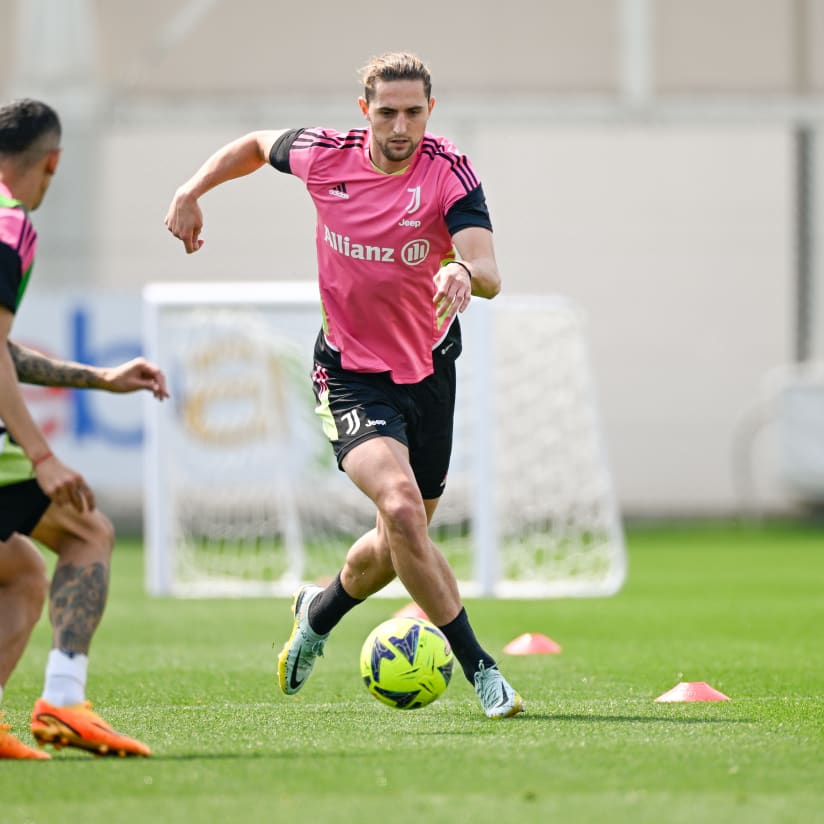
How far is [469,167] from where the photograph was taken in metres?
5.58

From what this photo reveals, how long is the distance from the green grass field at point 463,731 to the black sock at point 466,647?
0.60 ft

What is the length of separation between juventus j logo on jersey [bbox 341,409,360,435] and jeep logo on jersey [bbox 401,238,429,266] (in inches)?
22.2

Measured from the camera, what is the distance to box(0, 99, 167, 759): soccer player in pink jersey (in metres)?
4.36

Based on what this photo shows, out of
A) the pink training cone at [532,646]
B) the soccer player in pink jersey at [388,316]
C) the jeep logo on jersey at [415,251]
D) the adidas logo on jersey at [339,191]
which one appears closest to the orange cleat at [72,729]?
the soccer player in pink jersey at [388,316]

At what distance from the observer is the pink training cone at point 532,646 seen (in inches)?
302

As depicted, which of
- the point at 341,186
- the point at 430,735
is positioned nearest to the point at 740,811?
the point at 430,735

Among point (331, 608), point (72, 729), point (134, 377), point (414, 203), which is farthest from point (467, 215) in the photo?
point (72, 729)

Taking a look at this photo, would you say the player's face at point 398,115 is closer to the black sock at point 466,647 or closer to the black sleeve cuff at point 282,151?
the black sleeve cuff at point 282,151

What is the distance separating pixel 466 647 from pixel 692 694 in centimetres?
99

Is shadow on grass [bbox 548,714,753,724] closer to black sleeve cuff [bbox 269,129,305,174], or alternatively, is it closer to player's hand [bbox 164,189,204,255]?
player's hand [bbox 164,189,204,255]

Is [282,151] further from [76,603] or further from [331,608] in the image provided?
[76,603]

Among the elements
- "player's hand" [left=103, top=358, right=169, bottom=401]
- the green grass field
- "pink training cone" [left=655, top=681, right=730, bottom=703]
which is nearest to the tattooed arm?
"player's hand" [left=103, top=358, right=169, bottom=401]

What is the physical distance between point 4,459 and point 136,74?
1506cm

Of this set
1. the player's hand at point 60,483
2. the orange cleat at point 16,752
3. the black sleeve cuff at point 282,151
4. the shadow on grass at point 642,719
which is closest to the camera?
the player's hand at point 60,483
